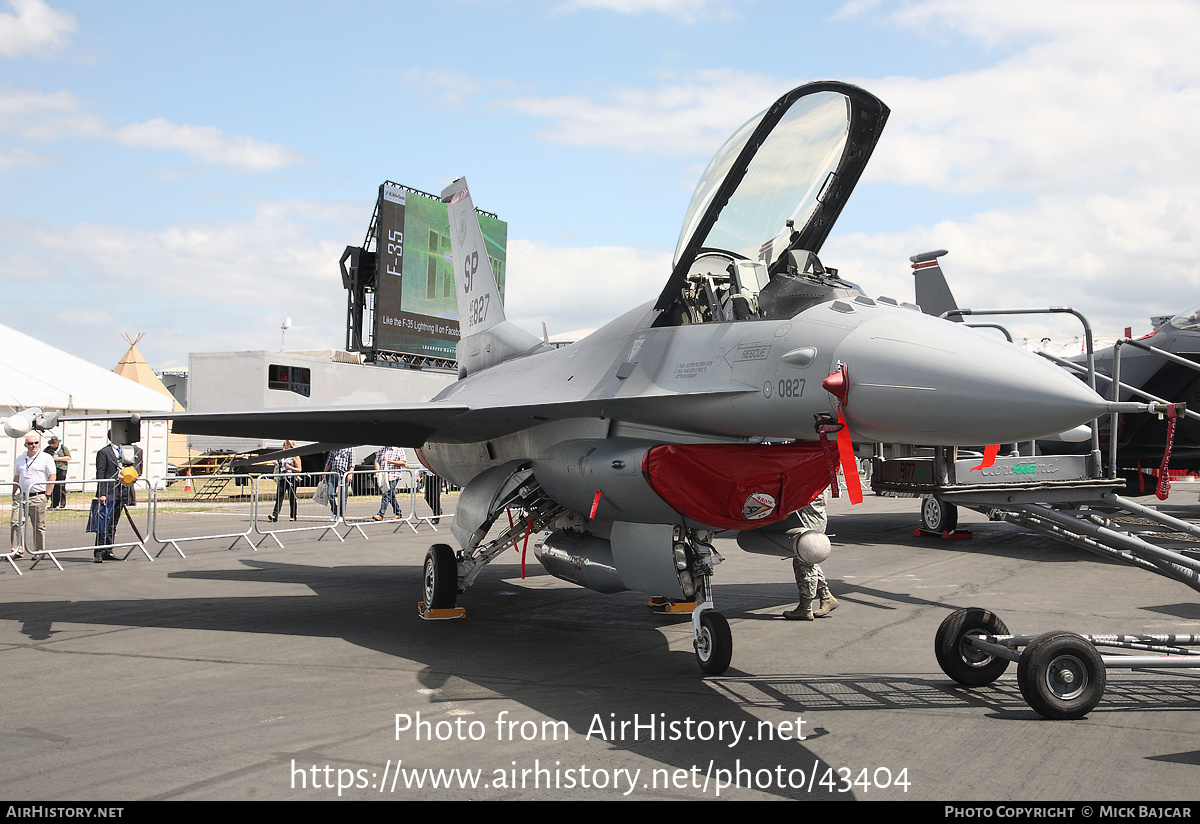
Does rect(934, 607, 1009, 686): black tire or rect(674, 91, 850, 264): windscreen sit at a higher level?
rect(674, 91, 850, 264): windscreen

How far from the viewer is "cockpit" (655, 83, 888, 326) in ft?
18.5

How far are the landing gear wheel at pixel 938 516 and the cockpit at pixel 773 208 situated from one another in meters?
9.71

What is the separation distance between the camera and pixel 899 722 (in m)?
4.82

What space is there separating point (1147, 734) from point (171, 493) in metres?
27.4

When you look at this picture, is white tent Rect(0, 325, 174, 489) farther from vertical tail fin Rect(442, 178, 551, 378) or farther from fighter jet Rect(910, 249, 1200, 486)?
fighter jet Rect(910, 249, 1200, 486)

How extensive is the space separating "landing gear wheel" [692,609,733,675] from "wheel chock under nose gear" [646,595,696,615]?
2395 mm

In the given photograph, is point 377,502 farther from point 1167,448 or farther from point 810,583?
point 1167,448

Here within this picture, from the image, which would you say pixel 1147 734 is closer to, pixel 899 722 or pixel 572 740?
pixel 899 722

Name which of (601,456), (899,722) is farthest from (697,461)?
(899,722)

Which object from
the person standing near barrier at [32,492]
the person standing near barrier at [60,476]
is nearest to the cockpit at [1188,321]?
the person standing near barrier at [32,492]

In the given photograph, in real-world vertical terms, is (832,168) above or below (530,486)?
above

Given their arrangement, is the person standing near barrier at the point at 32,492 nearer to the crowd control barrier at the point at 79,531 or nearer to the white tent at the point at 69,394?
the crowd control barrier at the point at 79,531

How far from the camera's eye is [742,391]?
210 inches

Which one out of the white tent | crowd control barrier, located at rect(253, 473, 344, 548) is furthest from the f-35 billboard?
crowd control barrier, located at rect(253, 473, 344, 548)
